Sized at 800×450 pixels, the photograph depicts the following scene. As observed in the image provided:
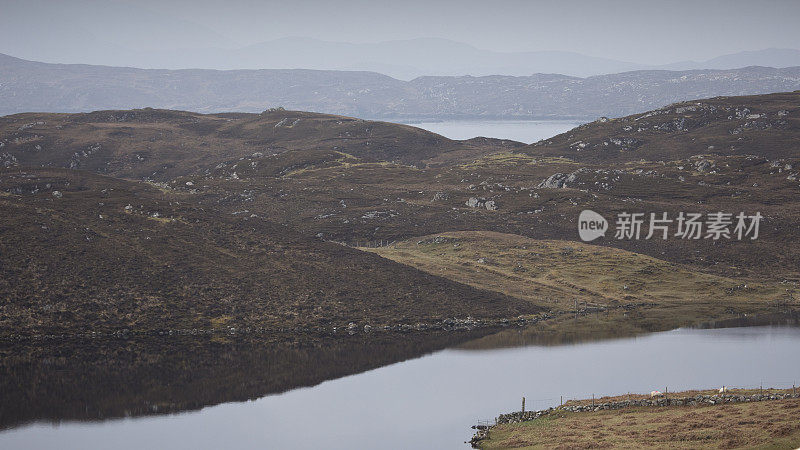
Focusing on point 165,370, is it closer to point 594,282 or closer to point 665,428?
point 665,428

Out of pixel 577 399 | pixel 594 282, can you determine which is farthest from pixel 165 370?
pixel 594 282

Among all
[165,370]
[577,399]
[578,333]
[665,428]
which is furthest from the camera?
[578,333]

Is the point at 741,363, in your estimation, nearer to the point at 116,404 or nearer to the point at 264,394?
the point at 264,394

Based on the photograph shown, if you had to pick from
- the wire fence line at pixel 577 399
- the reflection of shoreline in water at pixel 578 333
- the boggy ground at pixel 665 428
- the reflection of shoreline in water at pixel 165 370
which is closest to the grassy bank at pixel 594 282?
the reflection of shoreline in water at pixel 578 333

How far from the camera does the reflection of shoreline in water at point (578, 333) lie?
98250mm

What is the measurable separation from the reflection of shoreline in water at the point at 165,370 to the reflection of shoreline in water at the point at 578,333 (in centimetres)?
435

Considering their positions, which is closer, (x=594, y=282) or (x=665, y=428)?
(x=665, y=428)

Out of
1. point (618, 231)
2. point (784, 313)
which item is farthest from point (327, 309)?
point (618, 231)

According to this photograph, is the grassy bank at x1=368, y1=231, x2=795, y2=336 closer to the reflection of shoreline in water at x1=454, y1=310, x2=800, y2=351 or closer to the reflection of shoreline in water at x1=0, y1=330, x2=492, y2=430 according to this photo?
the reflection of shoreline in water at x1=454, y1=310, x2=800, y2=351

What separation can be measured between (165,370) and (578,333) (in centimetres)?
5192

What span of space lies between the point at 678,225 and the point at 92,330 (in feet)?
395

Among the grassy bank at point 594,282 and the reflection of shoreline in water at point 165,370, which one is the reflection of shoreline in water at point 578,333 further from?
the reflection of shoreline in water at point 165,370

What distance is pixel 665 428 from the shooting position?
182ft

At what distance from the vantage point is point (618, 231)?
559 feet
